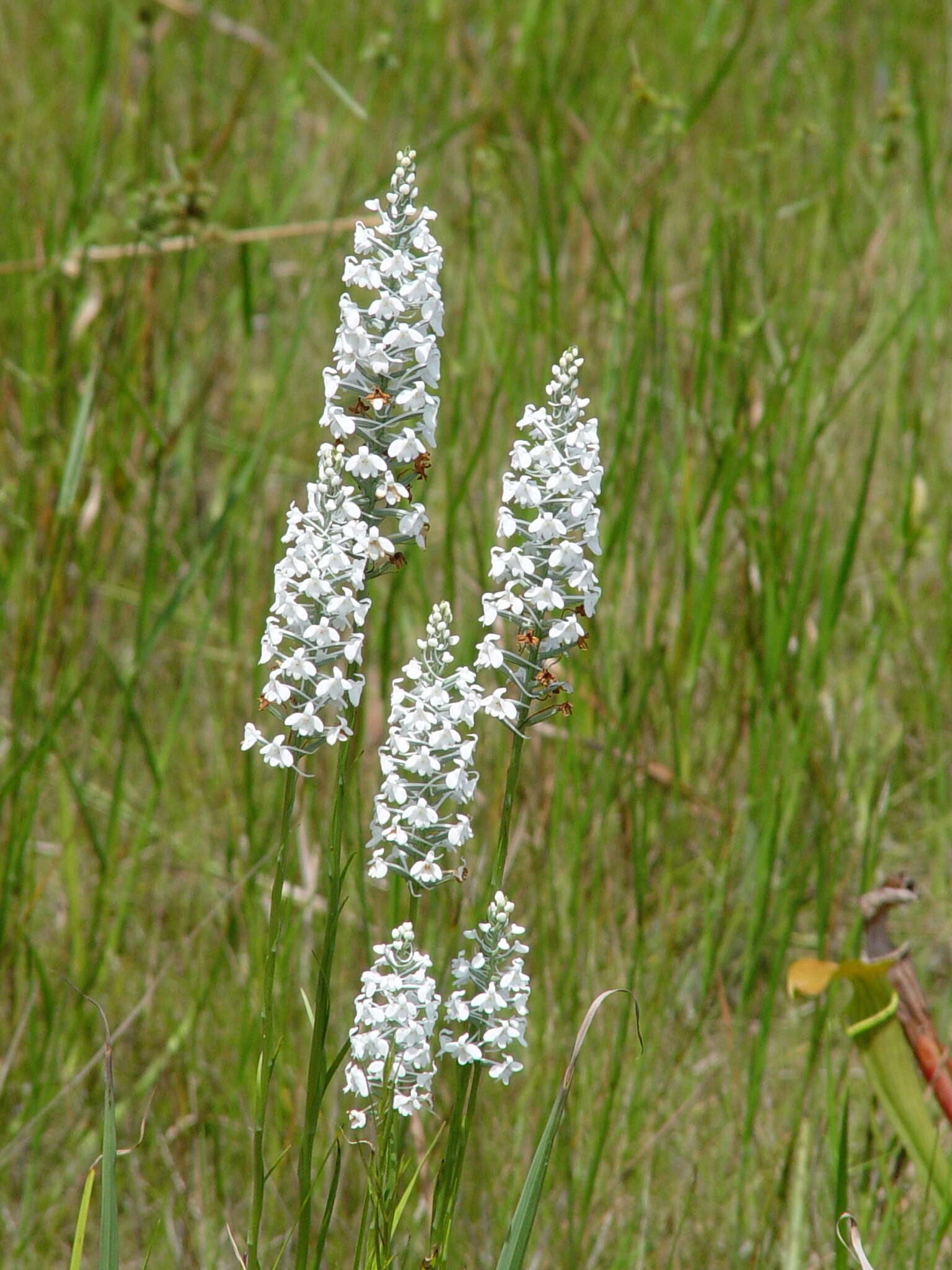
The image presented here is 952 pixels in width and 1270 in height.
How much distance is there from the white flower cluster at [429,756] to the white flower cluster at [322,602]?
0.05 meters

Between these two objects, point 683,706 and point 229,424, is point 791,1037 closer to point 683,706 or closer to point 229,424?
point 683,706

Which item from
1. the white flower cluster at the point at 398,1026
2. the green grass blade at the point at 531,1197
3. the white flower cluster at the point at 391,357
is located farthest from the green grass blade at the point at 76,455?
the green grass blade at the point at 531,1197

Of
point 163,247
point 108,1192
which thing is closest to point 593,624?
point 163,247

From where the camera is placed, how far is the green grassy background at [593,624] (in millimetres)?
2092

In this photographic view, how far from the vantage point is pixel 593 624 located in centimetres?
287

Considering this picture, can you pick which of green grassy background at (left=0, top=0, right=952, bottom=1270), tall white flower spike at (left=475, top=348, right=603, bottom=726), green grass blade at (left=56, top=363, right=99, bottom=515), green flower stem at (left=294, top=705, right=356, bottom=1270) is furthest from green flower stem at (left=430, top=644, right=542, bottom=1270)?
green grass blade at (left=56, top=363, right=99, bottom=515)

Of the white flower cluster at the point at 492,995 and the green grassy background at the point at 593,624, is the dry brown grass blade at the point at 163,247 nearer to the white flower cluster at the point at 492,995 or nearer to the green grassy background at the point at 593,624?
the green grassy background at the point at 593,624

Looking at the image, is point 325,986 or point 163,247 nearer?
point 325,986

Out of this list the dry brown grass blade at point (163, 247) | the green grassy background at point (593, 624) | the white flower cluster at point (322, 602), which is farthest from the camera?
the dry brown grass blade at point (163, 247)

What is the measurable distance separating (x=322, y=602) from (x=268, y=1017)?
40 centimetres

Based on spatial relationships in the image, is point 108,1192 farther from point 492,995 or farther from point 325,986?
point 492,995

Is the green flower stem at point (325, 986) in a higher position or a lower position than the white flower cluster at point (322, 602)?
lower

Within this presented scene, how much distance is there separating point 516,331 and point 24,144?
88.8 inches

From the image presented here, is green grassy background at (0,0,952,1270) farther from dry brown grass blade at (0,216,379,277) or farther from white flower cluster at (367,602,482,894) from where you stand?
white flower cluster at (367,602,482,894)
